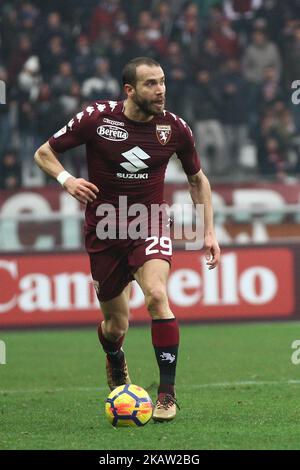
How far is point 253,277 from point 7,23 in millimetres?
7056

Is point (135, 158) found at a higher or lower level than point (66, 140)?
lower

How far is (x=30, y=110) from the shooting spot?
59.1 feet

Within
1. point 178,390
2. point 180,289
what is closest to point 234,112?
point 180,289

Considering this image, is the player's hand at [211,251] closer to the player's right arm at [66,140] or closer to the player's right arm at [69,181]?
the player's right arm at [69,181]

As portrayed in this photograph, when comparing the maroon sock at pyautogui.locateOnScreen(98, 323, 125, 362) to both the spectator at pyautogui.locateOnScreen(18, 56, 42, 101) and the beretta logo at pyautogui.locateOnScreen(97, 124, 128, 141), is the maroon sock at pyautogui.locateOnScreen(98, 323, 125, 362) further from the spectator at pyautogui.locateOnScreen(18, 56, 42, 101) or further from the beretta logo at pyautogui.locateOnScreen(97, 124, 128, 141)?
the spectator at pyautogui.locateOnScreen(18, 56, 42, 101)

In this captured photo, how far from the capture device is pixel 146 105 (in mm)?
7668

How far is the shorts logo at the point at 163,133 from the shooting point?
788 cm

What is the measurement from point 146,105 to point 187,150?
55 centimetres

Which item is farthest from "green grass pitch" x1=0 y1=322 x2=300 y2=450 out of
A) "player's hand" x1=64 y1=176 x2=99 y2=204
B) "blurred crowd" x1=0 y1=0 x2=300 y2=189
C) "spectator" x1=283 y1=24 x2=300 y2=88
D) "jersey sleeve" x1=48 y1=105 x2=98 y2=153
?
"spectator" x1=283 y1=24 x2=300 y2=88

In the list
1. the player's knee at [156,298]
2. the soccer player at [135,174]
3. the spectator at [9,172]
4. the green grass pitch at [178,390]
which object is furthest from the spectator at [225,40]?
the player's knee at [156,298]

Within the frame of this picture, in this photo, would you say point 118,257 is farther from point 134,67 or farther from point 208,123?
point 208,123

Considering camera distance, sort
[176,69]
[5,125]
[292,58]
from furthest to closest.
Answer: [292,58] < [176,69] < [5,125]
